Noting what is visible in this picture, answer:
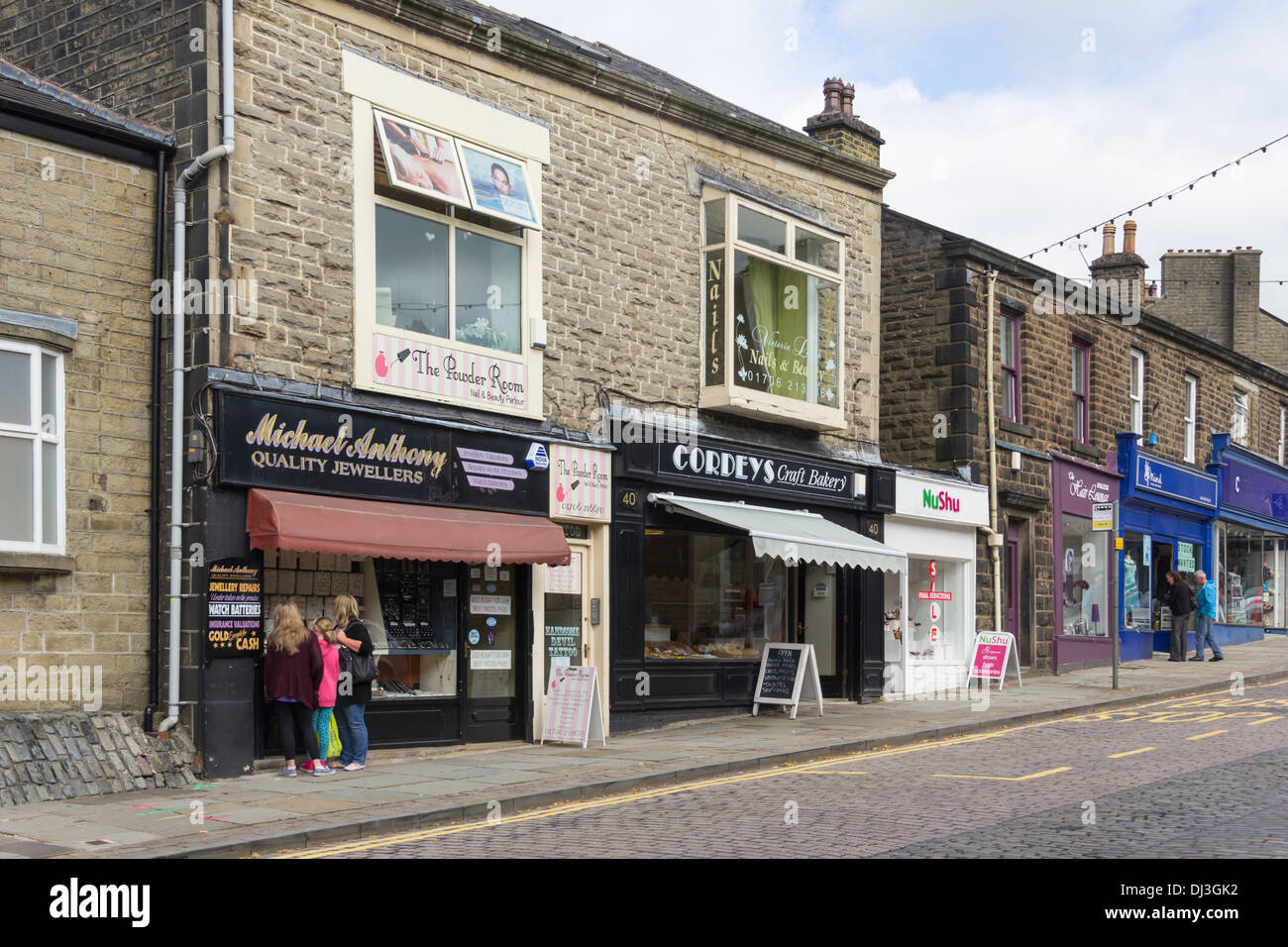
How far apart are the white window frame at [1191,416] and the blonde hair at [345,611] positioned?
904 inches

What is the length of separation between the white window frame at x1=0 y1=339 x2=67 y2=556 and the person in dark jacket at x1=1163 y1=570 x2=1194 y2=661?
2144 centimetres

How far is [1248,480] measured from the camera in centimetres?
3350

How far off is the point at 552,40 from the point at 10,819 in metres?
12.7

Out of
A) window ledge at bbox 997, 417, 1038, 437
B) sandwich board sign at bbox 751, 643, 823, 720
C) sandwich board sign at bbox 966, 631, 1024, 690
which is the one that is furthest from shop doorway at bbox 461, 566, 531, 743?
window ledge at bbox 997, 417, 1038, 437

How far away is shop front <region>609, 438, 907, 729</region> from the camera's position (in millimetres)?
16812

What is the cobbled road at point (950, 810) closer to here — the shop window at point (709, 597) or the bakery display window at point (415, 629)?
the bakery display window at point (415, 629)

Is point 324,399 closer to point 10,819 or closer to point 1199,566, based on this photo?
point 10,819

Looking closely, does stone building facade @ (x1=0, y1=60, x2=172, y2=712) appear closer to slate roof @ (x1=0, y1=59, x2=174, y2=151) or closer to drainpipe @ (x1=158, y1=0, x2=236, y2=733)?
slate roof @ (x1=0, y1=59, x2=174, y2=151)

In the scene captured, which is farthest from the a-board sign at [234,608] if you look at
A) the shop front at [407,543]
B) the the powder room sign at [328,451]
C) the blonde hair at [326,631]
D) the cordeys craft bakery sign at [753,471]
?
the cordeys craft bakery sign at [753,471]

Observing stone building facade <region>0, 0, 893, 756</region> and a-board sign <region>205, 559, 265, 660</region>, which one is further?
stone building facade <region>0, 0, 893, 756</region>

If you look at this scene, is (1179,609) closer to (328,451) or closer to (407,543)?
(407,543)

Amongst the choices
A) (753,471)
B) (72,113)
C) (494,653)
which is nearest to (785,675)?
(753,471)

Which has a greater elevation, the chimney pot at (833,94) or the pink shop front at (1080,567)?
the chimney pot at (833,94)

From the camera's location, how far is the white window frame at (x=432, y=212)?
14.0m
